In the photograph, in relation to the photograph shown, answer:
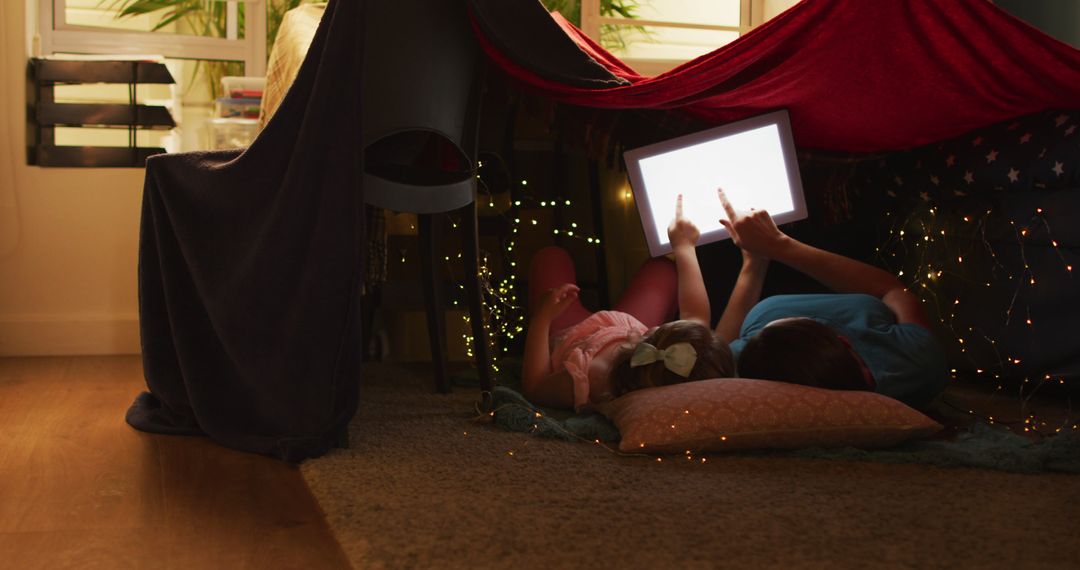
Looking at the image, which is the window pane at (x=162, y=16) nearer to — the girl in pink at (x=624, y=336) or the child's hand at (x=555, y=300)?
the girl in pink at (x=624, y=336)

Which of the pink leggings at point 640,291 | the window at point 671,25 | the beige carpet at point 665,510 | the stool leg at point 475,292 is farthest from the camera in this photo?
the window at point 671,25

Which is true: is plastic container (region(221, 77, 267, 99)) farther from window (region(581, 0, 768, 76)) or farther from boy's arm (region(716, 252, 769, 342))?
boy's arm (region(716, 252, 769, 342))

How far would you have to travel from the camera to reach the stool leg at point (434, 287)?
2.05 m

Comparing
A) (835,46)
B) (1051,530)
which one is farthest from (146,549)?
(835,46)

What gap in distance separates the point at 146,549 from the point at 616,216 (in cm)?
167

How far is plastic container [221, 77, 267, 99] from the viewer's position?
2.90m

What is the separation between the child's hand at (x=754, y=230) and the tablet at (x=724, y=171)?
0.09ft

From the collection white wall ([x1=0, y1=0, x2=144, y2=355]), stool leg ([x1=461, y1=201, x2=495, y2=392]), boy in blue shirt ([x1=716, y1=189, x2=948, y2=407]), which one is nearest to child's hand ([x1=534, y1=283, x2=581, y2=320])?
stool leg ([x1=461, y1=201, x2=495, y2=392])

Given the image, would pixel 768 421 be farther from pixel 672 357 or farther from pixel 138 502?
pixel 138 502

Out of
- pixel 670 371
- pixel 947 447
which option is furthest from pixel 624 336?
pixel 947 447

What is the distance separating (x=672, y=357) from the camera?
1.70m

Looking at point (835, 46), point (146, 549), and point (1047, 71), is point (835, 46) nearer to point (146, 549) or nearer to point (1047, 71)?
point (1047, 71)

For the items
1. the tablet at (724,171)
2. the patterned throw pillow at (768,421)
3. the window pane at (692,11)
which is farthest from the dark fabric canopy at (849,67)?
the window pane at (692,11)

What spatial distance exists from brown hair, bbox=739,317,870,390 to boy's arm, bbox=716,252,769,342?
41 centimetres
